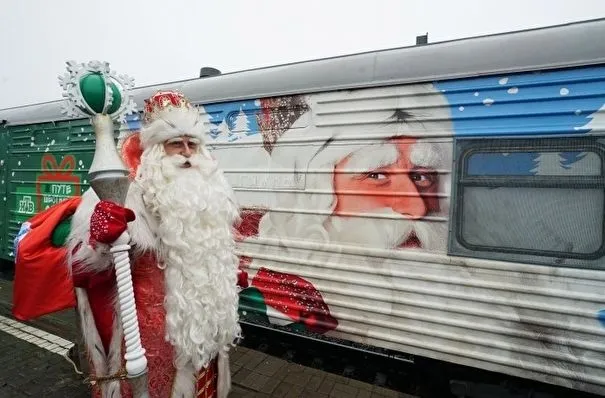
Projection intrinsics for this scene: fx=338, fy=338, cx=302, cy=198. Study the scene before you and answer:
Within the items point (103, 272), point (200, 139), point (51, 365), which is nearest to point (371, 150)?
point (200, 139)

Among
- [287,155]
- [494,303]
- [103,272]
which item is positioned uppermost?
[287,155]

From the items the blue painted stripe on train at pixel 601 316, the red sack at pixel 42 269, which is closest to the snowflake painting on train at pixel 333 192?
the blue painted stripe on train at pixel 601 316

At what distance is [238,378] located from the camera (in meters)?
2.69

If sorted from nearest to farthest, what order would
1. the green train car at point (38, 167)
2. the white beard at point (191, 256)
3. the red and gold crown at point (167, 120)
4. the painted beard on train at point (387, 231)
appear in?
the white beard at point (191, 256), the red and gold crown at point (167, 120), the painted beard on train at point (387, 231), the green train car at point (38, 167)

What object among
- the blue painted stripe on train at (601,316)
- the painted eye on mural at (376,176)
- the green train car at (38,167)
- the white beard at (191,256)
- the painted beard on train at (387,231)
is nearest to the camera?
the white beard at (191,256)

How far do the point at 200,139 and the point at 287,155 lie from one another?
1.18 meters

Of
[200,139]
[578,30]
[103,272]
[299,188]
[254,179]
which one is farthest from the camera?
[254,179]

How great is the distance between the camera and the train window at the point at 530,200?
201 cm

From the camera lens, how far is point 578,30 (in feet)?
6.70

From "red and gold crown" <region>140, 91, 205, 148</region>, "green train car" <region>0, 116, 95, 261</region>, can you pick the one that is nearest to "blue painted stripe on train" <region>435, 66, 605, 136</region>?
"red and gold crown" <region>140, 91, 205, 148</region>

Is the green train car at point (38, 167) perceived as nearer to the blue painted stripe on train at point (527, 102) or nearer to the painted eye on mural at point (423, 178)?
the painted eye on mural at point (423, 178)

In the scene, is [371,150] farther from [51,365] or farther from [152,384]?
[51,365]

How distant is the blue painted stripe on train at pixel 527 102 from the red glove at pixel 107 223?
213cm

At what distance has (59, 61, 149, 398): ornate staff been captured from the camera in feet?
3.97
